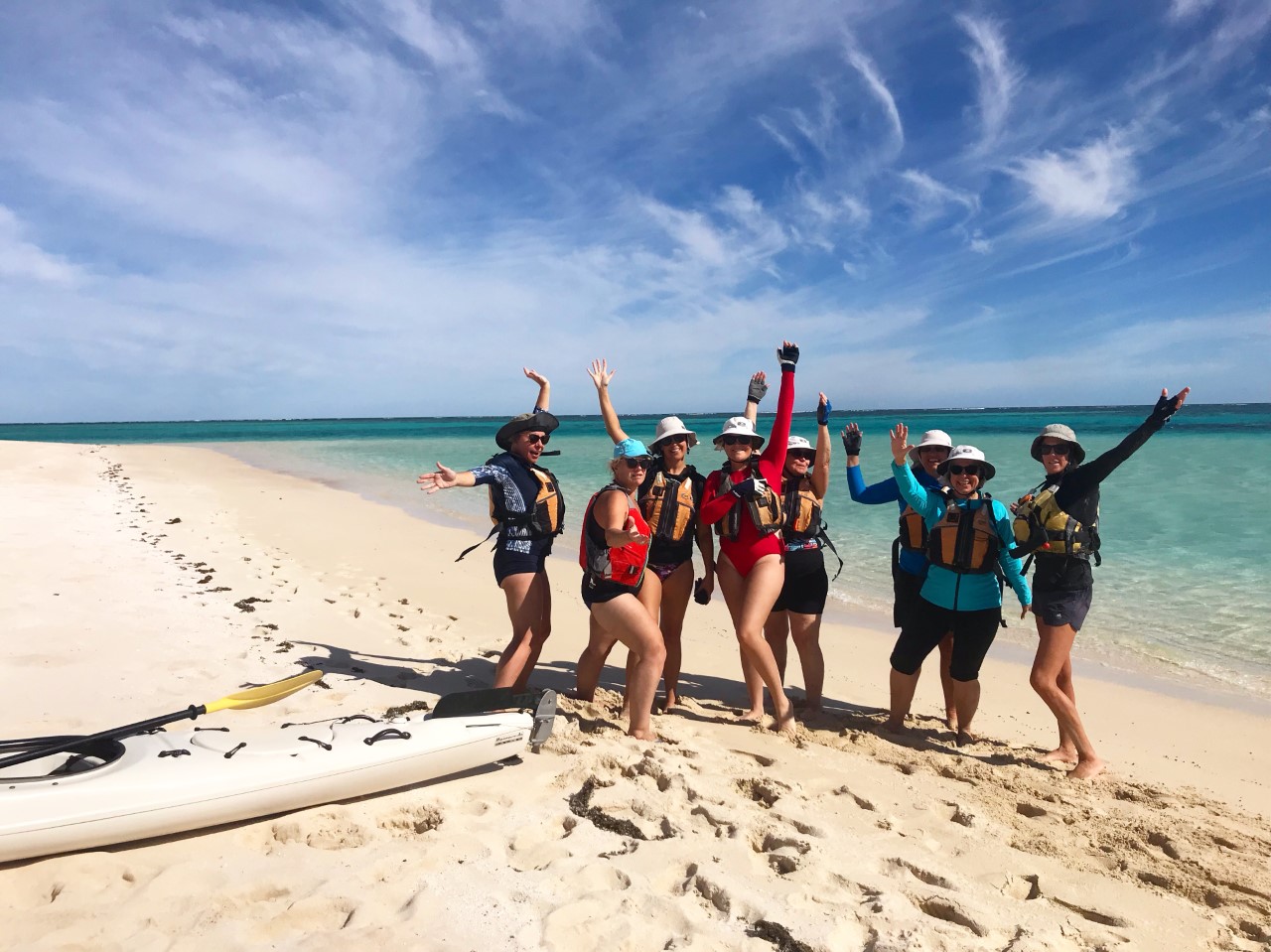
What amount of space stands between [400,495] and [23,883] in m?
17.5

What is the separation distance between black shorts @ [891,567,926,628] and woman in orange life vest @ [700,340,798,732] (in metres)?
0.87

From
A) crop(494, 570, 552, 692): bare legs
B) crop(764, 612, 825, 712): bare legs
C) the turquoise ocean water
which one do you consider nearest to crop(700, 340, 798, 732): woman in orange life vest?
crop(764, 612, 825, 712): bare legs

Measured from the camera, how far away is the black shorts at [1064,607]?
427 centimetres

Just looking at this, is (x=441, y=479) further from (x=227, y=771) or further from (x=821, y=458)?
(x=821, y=458)

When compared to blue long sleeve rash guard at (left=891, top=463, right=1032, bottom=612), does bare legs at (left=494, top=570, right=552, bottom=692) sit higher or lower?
lower

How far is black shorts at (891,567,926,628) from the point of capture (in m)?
4.96

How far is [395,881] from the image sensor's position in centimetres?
293

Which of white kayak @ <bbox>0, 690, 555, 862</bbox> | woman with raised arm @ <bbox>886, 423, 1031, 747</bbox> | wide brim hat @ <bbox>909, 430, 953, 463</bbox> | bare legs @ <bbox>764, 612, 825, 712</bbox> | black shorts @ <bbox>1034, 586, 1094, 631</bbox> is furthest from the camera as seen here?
bare legs @ <bbox>764, 612, 825, 712</bbox>

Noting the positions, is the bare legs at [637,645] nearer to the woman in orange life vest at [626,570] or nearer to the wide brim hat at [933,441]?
the woman in orange life vest at [626,570]

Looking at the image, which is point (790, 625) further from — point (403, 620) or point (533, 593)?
point (403, 620)

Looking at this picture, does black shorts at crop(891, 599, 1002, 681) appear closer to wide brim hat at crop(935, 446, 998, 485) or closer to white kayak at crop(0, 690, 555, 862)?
wide brim hat at crop(935, 446, 998, 485)

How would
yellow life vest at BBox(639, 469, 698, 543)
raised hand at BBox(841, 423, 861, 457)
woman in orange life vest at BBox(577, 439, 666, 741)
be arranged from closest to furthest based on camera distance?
woman in orange life vest at BBox(577, 439, 666, 741) < yellow life vest at BBox(639, 469, 698, 543) < raised hand at BBox(841, 423, 861, 457)

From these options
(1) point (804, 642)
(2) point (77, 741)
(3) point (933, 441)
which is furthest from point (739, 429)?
(2) point (77, 741)

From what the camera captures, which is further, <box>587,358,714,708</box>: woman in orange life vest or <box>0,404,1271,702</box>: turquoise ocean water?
<box>0,404,1271,702</box>: turquoise ocean water
